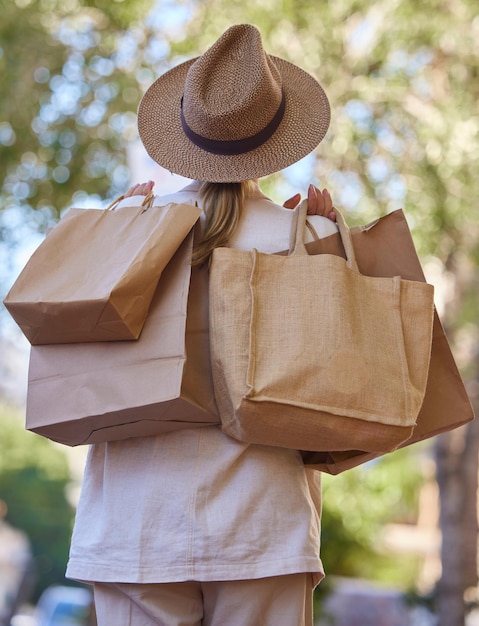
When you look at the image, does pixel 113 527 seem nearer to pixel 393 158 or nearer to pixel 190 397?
pixel 190 397

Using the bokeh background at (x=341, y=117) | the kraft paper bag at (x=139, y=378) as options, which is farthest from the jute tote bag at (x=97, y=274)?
the bokeh background at (x=341, y=117)

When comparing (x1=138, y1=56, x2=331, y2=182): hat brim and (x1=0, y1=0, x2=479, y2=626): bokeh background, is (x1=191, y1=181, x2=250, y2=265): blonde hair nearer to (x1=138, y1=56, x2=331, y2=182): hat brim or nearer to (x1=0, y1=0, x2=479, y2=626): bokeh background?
(x1=138, y1=56, x2=331, y2=182): hat brim

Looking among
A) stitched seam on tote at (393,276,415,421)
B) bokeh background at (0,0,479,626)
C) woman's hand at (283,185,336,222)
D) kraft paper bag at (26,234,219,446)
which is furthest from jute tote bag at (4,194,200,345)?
bokeh background at (0,0,479,626)

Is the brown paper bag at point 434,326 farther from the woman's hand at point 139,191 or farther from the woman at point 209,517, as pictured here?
the woman's hand at point 139,191

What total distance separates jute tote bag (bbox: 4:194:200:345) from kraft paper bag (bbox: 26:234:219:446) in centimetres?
3

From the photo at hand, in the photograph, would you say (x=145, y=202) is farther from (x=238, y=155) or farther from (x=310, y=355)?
(x=310, y=355)

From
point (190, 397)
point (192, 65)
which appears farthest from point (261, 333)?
point (192, 65)

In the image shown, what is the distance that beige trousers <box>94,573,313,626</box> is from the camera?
172 centimetres

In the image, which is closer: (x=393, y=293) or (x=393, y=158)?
(x=393, y=293)

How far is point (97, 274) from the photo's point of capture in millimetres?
1720

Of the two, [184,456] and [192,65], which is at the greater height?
[192,65]

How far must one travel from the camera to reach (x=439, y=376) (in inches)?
76.8

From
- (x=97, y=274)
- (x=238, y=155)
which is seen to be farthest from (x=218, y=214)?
(x=97, y=274)

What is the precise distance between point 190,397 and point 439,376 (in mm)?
595
